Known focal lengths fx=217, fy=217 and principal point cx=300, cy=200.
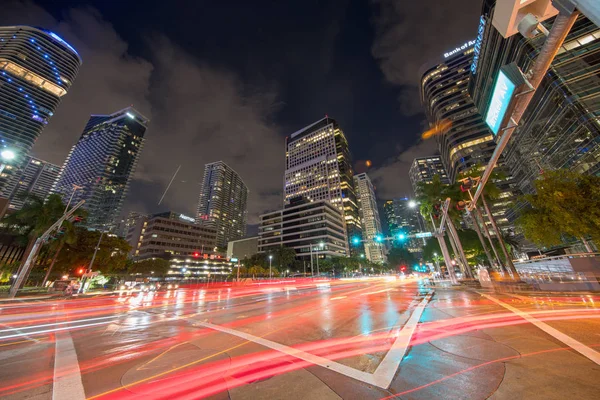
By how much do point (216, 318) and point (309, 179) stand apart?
131 m

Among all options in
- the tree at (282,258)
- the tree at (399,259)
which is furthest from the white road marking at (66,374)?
the tree at (399,259)

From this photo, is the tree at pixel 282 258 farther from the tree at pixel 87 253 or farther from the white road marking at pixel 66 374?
the white road marking at pixel 66 374

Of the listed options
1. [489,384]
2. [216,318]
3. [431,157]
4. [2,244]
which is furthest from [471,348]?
[431,157]

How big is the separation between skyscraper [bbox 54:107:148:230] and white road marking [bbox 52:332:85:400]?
612 feet

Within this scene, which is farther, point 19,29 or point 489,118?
point 19,29

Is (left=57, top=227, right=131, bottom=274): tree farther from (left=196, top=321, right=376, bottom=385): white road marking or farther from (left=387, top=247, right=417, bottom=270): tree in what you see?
(left=387, top=247, right=417, bottom=270): tree

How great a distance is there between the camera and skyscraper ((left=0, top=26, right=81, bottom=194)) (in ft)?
350

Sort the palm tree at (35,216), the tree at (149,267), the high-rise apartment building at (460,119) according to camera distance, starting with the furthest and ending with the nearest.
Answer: the high-rise apartment building at (460,119) → the tree at (149,267) → the palm tree at (35,216)

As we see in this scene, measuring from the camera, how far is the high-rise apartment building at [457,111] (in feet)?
263

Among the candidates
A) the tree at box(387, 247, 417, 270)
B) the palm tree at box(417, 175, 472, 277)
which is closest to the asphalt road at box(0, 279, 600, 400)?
the palm tree at box(417, 175, 472, 277)

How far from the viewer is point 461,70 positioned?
9494 centimetres

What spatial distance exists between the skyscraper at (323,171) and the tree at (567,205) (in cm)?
10320

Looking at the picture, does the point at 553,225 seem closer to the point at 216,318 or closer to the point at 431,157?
the point at 216,318

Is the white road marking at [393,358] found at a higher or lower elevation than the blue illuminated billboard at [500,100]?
lower
